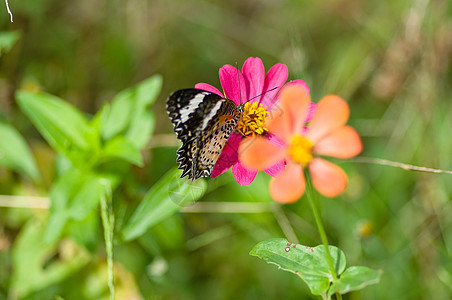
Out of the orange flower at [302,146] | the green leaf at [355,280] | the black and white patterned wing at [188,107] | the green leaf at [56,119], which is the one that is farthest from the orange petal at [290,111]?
the green leaf at [56,119]

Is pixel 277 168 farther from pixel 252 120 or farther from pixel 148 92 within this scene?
pixel 148 92

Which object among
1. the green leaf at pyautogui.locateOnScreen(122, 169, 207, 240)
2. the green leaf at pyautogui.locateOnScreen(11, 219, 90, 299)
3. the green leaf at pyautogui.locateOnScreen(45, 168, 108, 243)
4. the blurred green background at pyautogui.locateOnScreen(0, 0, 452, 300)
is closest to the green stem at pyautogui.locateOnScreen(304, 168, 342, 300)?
the green leaf at pyautogui.locateOnScreen(122, 169, 207, 240)

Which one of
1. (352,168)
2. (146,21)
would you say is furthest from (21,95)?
(352,168)

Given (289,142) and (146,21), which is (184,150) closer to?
(289,142)

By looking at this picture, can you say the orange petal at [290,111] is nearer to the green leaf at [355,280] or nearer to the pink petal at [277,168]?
the pink petal at [277,168]

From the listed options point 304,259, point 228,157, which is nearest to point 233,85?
point 228,157

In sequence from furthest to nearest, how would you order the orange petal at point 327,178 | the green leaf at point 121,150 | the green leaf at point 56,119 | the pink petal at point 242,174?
the green leaf at point 56,119
the green leaf at point 121,150
the pink petal at point 242,174
the orange petal at point 327,178
